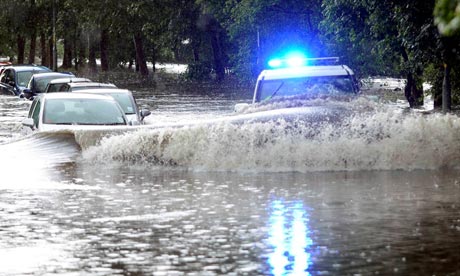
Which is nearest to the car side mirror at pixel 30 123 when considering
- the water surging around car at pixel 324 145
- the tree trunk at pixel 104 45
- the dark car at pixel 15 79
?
the water surging around car at pixel 324 145

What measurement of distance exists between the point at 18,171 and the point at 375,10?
12157 millimetres

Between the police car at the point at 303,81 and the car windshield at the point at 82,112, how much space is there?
2409mm

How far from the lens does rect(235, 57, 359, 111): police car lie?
1909 centimetres

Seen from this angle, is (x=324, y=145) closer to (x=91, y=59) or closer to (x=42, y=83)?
(x=42, y=83)

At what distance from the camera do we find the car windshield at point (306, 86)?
1903cm

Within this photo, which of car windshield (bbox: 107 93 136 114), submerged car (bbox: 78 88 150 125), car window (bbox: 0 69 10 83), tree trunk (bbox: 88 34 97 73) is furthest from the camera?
tree trunk (bbox: 88 34 97 73)

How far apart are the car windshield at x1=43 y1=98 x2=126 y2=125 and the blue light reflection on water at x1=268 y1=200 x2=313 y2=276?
728 centimetres

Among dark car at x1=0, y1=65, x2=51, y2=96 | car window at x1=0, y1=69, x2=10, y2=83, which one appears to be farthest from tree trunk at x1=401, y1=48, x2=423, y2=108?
car window at x1=0, y1=69, x2=10, y2=83

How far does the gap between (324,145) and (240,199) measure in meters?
3.44

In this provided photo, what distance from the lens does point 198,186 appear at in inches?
617

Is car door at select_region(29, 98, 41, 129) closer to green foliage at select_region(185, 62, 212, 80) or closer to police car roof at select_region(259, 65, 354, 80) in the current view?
police car roof at select_region(259, 65, 354, 80)

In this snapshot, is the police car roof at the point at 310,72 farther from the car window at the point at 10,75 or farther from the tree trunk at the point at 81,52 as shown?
the tree trunk at the point at 81,52

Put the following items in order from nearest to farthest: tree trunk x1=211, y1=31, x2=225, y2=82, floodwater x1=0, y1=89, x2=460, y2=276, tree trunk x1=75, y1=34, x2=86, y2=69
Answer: floodwater x1=0, y1=89, x2=460, y2=276
tree trunk x1=211, y1=31, x2=225, y2=82
tree trunk x1=75, y1=34, x2=86, y2=69

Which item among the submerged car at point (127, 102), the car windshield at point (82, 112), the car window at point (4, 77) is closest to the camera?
the car windshield at point (82, 112)
